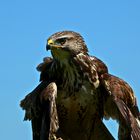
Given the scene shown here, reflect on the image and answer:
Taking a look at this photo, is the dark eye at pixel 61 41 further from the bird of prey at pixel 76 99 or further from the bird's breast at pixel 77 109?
the bird's breast at pixel 77 109

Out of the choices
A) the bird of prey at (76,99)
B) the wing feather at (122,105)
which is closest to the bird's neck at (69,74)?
the bird of prey at (76,99)

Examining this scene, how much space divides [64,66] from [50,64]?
0.38 m

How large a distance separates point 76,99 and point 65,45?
1033mm

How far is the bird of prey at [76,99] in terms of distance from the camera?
15.1m

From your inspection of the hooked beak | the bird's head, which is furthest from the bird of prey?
the hooked beak

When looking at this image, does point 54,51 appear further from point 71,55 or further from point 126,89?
point 126,89

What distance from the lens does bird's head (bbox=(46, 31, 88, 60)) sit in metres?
14.9

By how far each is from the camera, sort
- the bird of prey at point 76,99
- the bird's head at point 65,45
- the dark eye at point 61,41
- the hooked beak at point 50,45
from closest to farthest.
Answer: the hooked beak at point 50,45 < the bird's head at point 65,45 < the dark eye at point 61,41 < the bird of prey at point 76,99

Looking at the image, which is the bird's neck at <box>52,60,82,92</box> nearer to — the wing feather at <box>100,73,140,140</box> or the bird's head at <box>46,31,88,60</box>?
the bird's head at <box>46,31,88,60</box>

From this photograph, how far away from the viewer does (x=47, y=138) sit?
49.5 ft

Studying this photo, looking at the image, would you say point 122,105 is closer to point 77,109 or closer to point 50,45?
point 77,109

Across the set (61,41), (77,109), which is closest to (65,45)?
(61,41)

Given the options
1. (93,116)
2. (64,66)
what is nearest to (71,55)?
(64,66)

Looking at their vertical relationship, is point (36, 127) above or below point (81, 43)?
below
